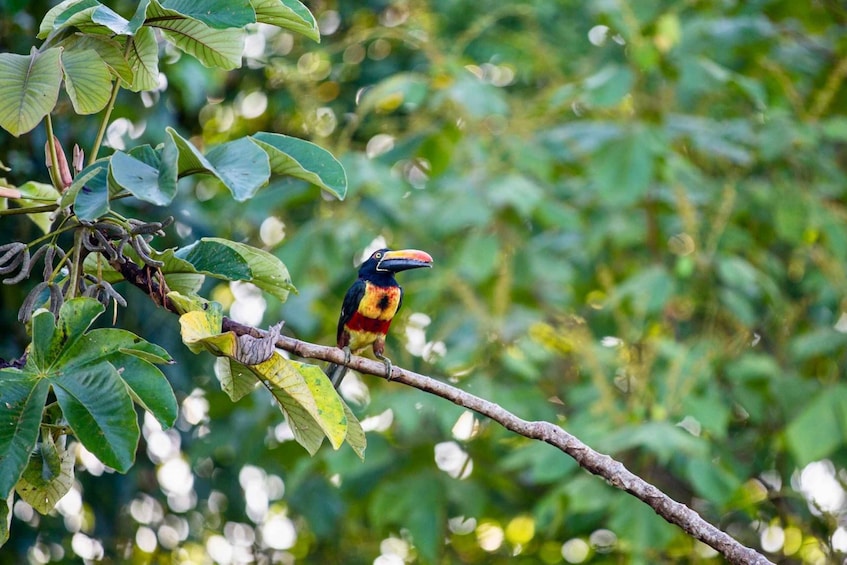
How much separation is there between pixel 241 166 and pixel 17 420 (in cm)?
53

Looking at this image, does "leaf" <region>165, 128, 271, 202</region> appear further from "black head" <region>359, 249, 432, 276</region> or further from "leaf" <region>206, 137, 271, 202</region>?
"black head" <region>359, 249, 432, 276</region>

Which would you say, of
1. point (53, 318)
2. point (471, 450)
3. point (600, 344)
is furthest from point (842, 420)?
point (53, 318)

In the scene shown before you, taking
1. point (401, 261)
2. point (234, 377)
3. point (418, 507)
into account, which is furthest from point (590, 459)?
point (418, 507)

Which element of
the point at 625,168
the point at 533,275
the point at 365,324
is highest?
the point at 625,168

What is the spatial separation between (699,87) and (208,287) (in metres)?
2.06

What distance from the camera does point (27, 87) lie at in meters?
1.74

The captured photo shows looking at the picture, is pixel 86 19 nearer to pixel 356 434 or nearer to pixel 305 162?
pixel 305 162

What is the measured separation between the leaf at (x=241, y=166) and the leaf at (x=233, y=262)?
0.18 metres

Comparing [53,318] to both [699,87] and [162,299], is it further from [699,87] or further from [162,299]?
[699,87]

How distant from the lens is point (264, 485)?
5.07 metres

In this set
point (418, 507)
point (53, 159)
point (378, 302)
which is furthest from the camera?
point (418, 507)

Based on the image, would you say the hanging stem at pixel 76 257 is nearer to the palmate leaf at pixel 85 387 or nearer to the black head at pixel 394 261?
the palmate leaf at pixel 85 387

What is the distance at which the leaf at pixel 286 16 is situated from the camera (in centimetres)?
186

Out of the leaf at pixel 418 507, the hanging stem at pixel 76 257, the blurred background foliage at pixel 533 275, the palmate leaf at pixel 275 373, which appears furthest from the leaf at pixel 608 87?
the hanging stem at pixel 76 257
